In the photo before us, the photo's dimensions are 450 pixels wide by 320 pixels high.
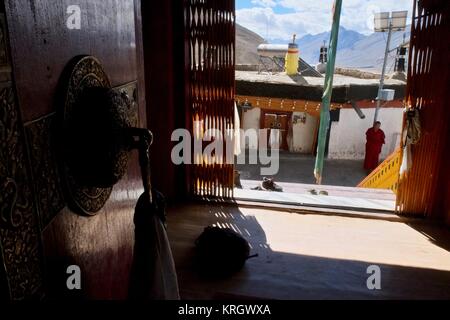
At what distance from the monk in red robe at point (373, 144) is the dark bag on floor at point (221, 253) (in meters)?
8.31

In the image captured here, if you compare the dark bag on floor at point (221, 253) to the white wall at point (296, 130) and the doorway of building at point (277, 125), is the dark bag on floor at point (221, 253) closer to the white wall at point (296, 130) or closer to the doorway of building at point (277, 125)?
the white wall at point (296, 130)

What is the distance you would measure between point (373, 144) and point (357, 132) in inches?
52.1

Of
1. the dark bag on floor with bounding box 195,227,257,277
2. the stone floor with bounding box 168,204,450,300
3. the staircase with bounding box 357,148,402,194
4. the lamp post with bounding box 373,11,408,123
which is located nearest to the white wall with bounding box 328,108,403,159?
the lamp post with bounding box 373,11,408,123

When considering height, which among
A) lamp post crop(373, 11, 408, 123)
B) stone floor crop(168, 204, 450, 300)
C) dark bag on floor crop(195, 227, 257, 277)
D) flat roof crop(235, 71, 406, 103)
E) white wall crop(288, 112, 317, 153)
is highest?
lamp post crop(373, 11, 408, 123)

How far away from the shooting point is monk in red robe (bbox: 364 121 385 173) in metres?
10.4

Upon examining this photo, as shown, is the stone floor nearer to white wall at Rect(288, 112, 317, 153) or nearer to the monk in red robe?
the monk in red robe

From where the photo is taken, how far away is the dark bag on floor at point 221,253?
3.15 meters

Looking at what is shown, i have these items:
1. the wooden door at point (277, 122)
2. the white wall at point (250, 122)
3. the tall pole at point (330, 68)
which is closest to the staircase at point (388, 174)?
the tall pole at point (330, 68)

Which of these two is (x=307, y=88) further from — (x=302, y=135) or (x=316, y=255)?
(x=316, y=255)

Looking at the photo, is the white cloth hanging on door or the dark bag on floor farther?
the dark bag on floor

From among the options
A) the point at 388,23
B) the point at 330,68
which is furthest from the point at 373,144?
the point at 330,68

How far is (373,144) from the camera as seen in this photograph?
1048cm

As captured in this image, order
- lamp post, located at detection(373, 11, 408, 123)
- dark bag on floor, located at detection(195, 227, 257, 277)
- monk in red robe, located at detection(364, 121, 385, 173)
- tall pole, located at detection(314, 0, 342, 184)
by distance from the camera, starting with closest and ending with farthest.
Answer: dark bag on floor, located at detection(195, 227, 257, 277) < tall pole, located at detection(314, 0, 342, 184) < lamp post, located at detection(373, 11, 408, 123) < monk in red robe, located at detection(364, 121, 385, 173)

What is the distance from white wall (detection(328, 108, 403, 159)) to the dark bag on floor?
365 inches
